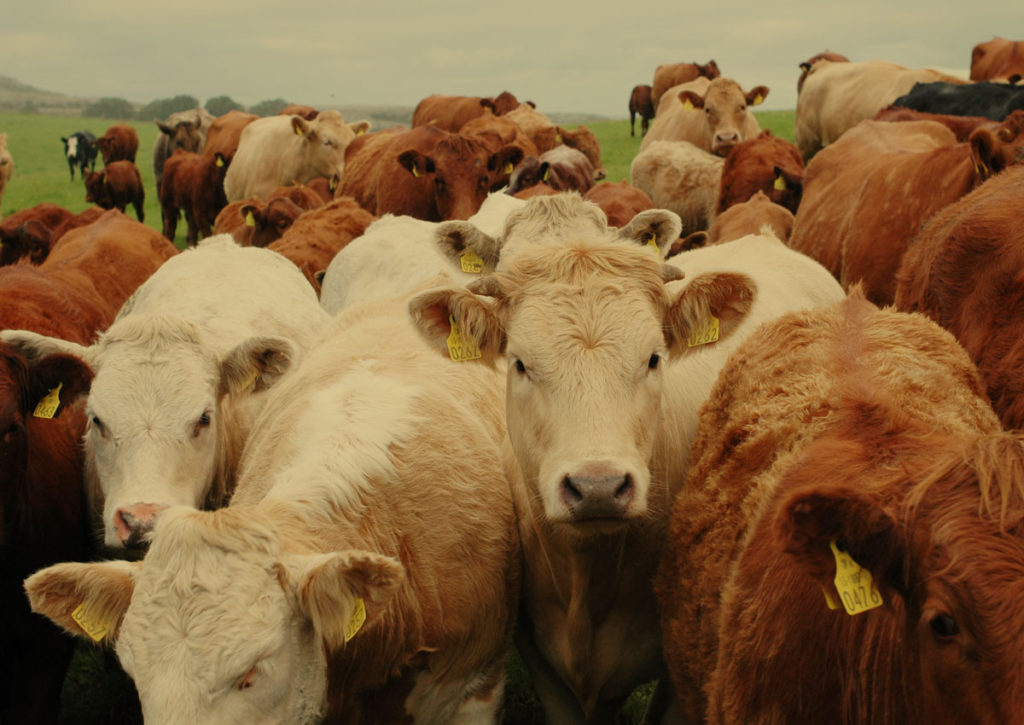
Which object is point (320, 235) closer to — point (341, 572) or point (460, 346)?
point (460, 346)

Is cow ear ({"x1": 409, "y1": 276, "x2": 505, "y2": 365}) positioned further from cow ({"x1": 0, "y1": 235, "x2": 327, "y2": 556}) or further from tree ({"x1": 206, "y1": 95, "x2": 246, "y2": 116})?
tree ({"x1": 206, "y1": 95, "x2": 246, "y2": 116})

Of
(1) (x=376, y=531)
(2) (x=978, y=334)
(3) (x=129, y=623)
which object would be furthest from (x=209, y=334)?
(2) (x=978, y=334)

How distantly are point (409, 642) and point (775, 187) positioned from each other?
8222mm

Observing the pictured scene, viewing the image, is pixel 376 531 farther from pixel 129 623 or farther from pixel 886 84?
pixel 886 84

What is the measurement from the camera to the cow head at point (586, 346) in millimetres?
2980

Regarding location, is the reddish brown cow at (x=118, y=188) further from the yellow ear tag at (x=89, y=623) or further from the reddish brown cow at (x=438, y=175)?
the yellow ear tag at (x=89, y=623)

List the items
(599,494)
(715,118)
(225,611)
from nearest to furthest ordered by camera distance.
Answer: (225,611) < (599,494) < (715,118)

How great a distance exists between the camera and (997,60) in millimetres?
17641

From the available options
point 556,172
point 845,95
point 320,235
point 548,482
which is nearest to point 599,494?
point 548,482

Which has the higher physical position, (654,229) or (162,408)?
(654,229)

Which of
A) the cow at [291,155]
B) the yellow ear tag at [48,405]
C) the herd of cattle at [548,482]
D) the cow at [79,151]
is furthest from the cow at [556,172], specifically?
the cow at [79,151]

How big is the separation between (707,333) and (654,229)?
5.71 ft

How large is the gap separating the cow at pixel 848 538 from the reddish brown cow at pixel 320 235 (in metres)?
5.42

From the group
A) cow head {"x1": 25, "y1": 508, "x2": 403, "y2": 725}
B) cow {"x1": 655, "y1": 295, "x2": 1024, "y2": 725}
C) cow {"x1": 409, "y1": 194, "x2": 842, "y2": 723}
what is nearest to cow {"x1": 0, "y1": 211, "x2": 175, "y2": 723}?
cow head {"x1": 25, "y1": 508, "x2": 403, "y2": 725}
